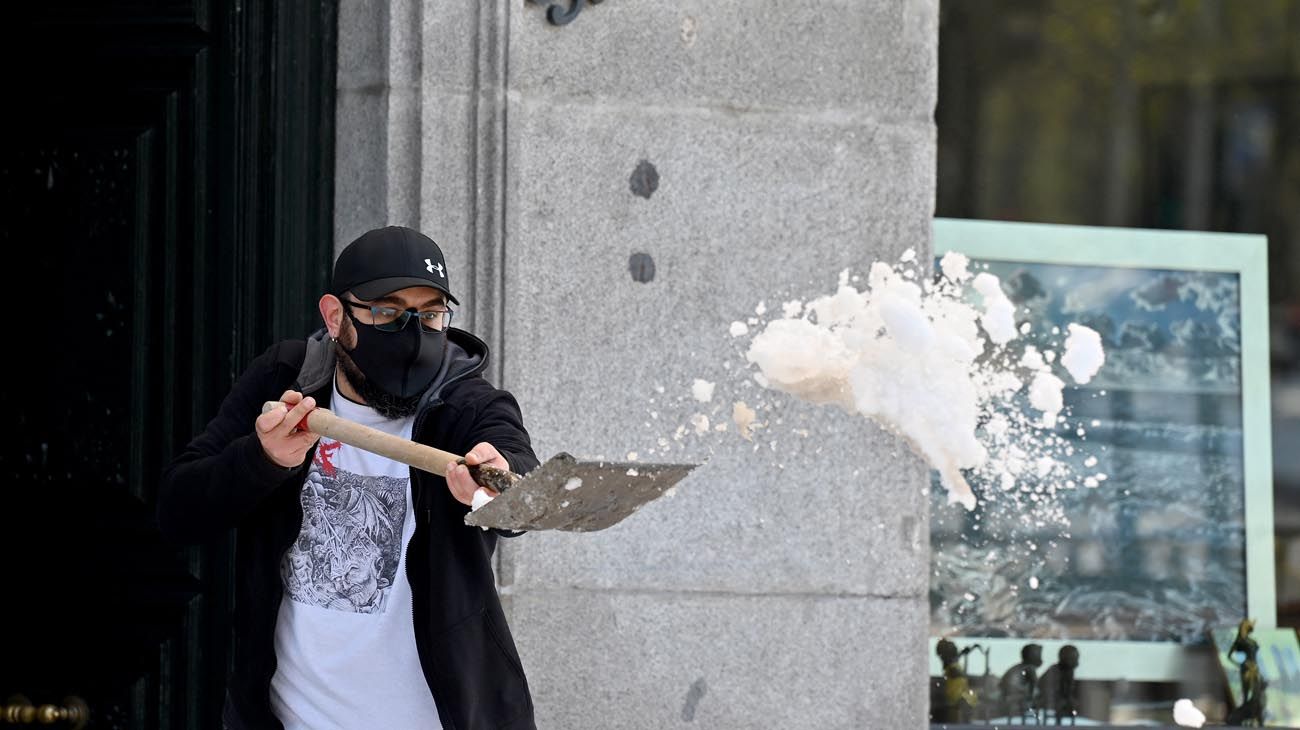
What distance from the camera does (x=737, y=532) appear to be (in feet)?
15.1

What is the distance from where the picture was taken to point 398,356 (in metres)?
3.20

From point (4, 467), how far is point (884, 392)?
2266 millimetres

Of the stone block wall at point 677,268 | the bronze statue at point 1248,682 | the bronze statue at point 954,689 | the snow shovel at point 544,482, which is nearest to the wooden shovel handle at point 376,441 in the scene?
the snow shovel at point 544,482

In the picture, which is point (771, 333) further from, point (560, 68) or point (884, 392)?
point (560, 68)

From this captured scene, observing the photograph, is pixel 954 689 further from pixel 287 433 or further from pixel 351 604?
pixel 287 433

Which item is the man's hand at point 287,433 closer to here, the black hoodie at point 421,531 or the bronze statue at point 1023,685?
the black hoodie at point 421,531

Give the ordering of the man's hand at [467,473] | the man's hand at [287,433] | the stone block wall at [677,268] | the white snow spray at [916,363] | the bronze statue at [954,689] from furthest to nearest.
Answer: the bronze statue at [954,689], the stone block wall at [677,268], the white snow spray at [916,363], the man's hand at [287,433], the man's hand at [467,473]

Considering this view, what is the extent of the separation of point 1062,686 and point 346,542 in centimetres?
276

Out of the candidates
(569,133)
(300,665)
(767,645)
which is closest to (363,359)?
(300,665)

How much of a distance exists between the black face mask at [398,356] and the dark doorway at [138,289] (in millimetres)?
1377

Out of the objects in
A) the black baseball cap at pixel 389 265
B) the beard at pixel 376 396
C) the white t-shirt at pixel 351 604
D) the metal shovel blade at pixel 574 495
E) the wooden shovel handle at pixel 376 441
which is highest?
the black baseball cap at pixel 389 265

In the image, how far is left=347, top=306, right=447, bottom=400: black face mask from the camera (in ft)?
10.5

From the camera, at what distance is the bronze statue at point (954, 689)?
5176 millimetres

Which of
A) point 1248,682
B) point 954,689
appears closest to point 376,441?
point 954,689
